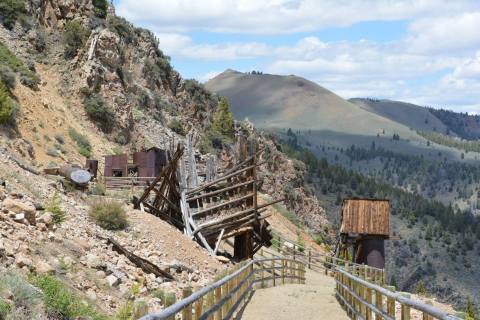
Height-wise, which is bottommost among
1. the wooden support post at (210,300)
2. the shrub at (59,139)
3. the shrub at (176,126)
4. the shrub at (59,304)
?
the shrub at (59,304)

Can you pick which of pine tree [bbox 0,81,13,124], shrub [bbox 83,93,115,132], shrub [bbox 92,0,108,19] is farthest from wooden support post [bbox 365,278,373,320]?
shrub [bbox 92,0,108,19]

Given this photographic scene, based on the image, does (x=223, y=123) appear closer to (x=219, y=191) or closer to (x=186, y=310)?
(x=219, y=191)

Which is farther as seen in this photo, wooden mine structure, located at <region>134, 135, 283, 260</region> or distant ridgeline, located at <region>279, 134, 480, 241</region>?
distant ridgeline, located at <region>279, 134, 480, 241</region>

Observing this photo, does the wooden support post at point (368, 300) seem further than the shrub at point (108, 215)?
No

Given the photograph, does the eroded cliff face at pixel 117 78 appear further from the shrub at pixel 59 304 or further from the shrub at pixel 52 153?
the shrub at pixel 59 304

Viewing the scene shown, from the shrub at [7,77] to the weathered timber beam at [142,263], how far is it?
73.8ft

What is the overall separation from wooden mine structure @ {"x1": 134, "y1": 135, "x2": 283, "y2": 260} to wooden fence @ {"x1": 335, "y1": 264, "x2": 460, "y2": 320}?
10.6m

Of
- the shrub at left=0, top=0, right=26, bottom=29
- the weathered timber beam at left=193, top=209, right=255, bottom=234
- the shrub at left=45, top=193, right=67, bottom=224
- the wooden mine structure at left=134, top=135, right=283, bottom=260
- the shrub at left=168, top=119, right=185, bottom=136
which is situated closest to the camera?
the shrub at left=45, top=193, right=67, bottom=224

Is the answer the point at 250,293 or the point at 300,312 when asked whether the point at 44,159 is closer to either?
the point at 250,293

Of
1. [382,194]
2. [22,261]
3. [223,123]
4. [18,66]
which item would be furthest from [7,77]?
[382,194]

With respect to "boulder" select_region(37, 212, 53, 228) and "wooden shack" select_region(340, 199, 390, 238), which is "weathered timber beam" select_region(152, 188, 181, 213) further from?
"wooden shack" select_region(340, 199, 390, 238)

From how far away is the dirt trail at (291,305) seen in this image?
16.5 meters

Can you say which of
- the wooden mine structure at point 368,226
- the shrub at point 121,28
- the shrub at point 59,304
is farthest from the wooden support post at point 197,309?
the shrub at point 121,28

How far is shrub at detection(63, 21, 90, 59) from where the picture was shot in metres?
52.9
